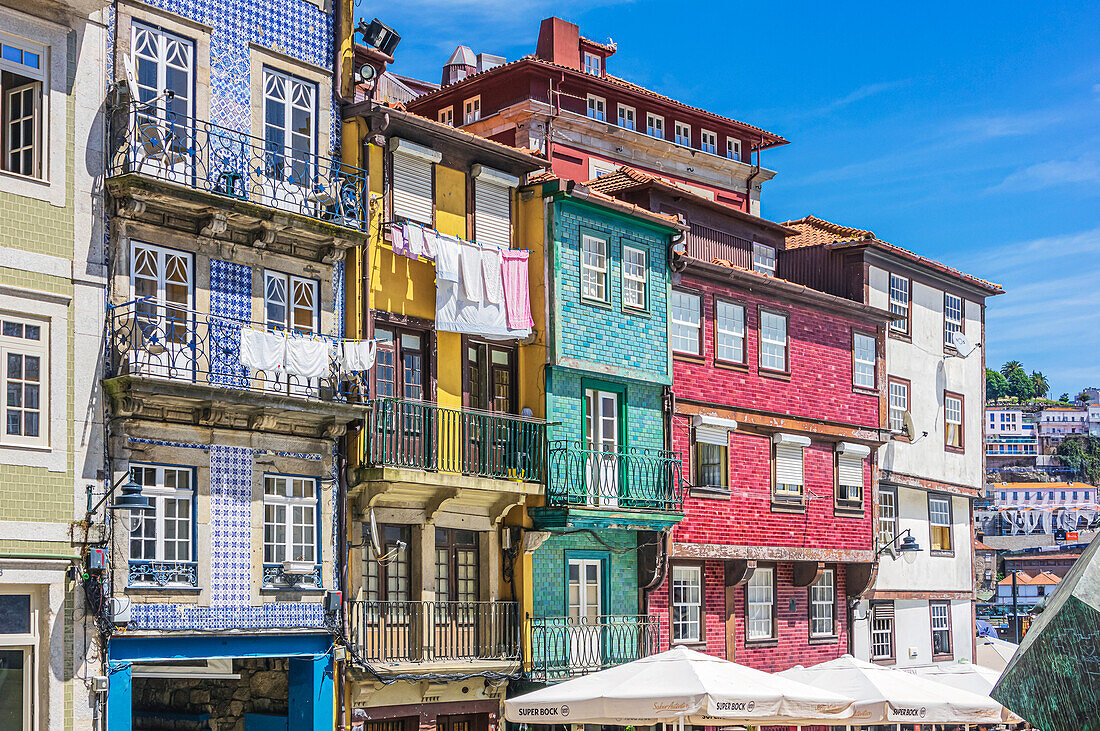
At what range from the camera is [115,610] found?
2069 cm

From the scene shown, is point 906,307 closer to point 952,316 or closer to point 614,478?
point 952,316

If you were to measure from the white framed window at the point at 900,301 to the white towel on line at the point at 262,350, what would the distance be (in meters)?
20.4

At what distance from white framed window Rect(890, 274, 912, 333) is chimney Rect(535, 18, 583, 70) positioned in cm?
1362

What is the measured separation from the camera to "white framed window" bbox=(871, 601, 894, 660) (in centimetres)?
3747

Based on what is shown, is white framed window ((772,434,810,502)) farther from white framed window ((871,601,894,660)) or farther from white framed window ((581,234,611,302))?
white framed window ((581,234,611,302))

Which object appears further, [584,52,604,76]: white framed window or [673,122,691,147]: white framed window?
[584,52,604,76]: white framed window

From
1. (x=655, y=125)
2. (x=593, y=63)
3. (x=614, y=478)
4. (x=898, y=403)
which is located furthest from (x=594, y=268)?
(x=593, y=63)

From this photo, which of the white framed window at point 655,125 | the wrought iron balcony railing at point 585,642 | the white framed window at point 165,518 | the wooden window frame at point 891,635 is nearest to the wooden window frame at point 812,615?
the wooden window frame at point 891,635

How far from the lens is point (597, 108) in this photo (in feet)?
155

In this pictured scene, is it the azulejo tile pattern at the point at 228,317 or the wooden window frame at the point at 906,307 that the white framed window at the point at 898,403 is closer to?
the wooden window frame at the point at 906,307

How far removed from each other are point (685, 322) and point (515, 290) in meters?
5.82

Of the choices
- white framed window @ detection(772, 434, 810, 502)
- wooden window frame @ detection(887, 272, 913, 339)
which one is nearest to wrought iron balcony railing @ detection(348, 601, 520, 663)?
white framed window @ detection(772, 434, 810, 502)

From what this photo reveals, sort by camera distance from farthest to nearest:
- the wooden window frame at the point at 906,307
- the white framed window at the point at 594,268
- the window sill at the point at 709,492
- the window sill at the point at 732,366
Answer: the wooden window frame at the point at 906,307
the window sill at the point at 732,366
the window sill at the point at 709,492
the white framed window at the point at 594,268

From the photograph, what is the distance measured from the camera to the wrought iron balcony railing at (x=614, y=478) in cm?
2794
